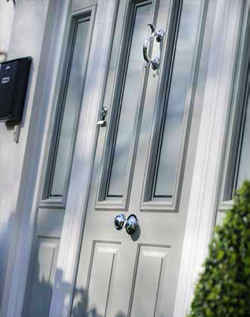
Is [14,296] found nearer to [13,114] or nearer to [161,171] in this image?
[13,114]

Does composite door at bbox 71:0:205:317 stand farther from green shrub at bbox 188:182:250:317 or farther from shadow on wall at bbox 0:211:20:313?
green shrub at bbox 188:182:250:317

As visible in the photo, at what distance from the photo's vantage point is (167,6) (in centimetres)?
403

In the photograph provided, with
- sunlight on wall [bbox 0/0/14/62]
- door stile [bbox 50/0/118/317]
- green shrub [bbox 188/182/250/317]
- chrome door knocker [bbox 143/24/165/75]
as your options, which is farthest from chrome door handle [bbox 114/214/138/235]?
sunlight on wall [bbox 0/0/14/62]

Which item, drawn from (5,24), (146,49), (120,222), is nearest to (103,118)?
(146,49)

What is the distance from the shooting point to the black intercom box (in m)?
4.93

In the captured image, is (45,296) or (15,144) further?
(15,144)

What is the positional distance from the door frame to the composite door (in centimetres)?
8

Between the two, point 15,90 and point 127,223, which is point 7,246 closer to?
point 15,90

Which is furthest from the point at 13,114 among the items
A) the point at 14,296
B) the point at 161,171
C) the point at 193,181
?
the point at 193,181

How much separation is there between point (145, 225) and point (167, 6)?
108 centimetres

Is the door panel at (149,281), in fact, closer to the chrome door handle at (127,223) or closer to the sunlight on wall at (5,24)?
the chrome door handle at (127,223)

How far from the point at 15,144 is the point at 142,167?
125 centimetres

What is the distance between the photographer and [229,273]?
237 centimetres

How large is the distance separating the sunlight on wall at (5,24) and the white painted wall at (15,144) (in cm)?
32
